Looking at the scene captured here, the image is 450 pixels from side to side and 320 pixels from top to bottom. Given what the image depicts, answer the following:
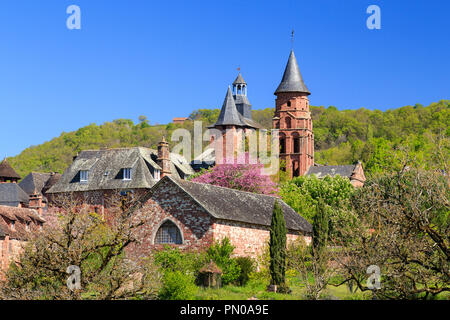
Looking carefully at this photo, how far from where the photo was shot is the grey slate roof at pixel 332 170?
88562mm

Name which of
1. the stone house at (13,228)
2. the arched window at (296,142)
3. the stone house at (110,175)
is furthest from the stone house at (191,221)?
the arched window at (296,142)

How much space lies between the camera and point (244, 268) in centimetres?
3616

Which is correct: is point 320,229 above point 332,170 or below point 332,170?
below

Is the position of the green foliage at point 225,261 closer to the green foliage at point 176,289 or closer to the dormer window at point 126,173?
the green foliage at point 176,289

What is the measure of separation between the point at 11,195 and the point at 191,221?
41048mm

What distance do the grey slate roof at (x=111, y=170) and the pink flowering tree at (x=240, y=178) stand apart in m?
5.33

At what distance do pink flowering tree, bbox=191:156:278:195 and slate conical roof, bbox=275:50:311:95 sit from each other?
25.2m

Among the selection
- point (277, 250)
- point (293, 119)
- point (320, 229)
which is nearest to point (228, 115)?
point (293, 119)

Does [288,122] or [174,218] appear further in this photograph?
[288,122]

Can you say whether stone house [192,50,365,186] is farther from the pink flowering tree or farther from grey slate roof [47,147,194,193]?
grey slate roof [47,147,194,193]

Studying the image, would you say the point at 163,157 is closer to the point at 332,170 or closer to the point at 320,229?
the point at 320,229
